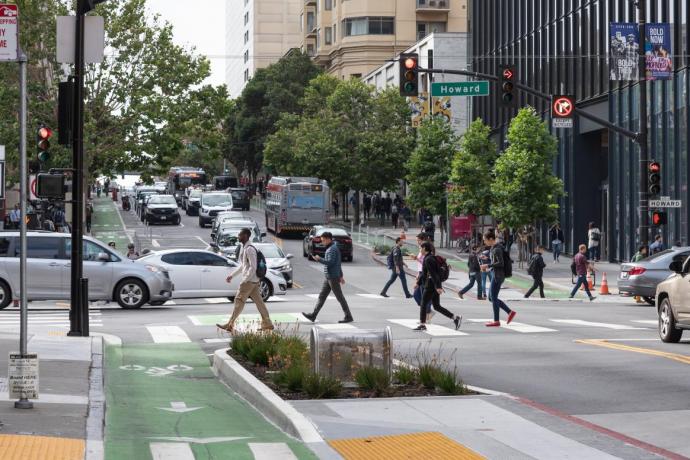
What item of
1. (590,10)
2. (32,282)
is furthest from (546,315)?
(590,10)

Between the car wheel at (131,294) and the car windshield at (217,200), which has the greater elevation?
the car windshield at (217,200)

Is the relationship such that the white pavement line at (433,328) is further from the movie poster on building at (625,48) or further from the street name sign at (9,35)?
the street name sign at (9,35)

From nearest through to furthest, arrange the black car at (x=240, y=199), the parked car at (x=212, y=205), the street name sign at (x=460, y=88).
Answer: the street name sign at (x=460, y=88) → the parked car at (x=212, y=205) → the black car at (x=240, y=199)

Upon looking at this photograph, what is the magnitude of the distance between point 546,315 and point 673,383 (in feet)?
46.3

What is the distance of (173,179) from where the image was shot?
4651 inches

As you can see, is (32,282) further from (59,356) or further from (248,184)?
(248,184)

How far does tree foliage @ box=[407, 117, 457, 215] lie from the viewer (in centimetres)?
6719

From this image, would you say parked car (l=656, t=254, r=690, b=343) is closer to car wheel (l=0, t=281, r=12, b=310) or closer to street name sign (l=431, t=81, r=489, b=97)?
street name sign (l=431, t=81, r=489, b=97)

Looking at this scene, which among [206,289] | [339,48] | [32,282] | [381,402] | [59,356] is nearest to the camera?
[381,402]

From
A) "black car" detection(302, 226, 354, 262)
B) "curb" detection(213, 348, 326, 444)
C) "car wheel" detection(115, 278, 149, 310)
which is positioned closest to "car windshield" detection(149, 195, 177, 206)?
"black car" detection(302, 226, 354, 262)

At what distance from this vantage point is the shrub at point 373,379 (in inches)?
552

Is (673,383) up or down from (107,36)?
down

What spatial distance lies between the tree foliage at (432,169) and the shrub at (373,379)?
173 feet

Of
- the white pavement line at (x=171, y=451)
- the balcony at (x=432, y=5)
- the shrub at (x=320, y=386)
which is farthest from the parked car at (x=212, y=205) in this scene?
the white pavement line at (x=171, y=451)
